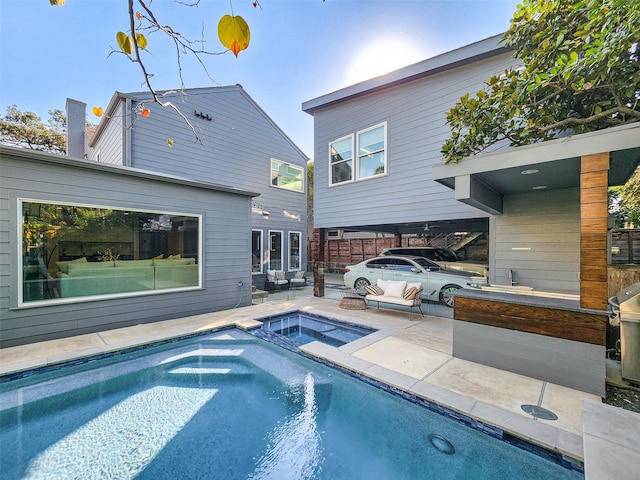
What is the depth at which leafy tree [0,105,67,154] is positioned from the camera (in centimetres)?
1529

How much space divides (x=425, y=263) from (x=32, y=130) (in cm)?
2247

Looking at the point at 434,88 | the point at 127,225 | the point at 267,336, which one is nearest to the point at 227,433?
the point at 267,336

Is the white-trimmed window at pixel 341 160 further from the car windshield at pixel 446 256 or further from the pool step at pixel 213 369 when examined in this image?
the pool step at pixel 213 369

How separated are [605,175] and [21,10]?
5475 mm

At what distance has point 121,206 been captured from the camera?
5.49 meters

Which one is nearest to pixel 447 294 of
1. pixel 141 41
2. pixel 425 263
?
pixel 425 263

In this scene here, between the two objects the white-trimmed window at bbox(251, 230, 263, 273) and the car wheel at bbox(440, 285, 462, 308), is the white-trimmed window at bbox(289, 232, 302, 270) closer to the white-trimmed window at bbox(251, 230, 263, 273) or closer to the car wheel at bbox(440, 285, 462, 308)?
the white-trimmed window at bbox(251, 230, 263, 273)

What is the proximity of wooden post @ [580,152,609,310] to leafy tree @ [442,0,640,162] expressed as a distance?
1.02 meters

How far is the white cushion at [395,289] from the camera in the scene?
6.50m

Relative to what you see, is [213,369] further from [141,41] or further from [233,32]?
[233,32]

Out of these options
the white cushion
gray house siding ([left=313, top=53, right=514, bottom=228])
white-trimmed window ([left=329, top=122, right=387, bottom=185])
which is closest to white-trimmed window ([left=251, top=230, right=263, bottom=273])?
gray house siding ([left=313, top=53, right=514, bottom=228])

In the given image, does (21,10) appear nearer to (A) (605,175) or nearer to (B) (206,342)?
(B) (206,342)

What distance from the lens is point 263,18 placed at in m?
2.11

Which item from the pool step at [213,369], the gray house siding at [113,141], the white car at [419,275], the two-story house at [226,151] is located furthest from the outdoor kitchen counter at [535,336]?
the gray house siding at [113,141]
